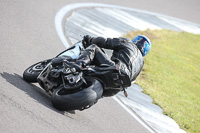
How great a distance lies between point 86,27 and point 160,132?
4.93 meters

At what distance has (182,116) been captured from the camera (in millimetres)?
7848

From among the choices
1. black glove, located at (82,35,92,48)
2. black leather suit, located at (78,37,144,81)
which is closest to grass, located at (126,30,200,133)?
black leather suit, located at (78,37,144,81)

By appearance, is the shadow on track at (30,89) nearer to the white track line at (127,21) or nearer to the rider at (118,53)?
the rider at (118,53)

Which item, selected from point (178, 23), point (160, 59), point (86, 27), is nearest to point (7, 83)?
point (86, 27)

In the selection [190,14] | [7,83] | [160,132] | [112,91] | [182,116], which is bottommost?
[190,14]

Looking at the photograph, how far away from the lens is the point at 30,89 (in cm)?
518

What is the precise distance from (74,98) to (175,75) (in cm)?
681

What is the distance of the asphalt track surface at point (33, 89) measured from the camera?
4160 mm

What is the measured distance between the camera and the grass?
26.6ft

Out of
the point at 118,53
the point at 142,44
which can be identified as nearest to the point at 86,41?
the point at 118,53

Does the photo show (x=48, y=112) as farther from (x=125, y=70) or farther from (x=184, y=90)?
(x=184, y=90)

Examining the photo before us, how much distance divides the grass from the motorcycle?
287 cm

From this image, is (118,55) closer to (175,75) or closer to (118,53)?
(118,53)

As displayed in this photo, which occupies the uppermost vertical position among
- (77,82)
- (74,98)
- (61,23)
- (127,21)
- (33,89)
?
(77,82)
